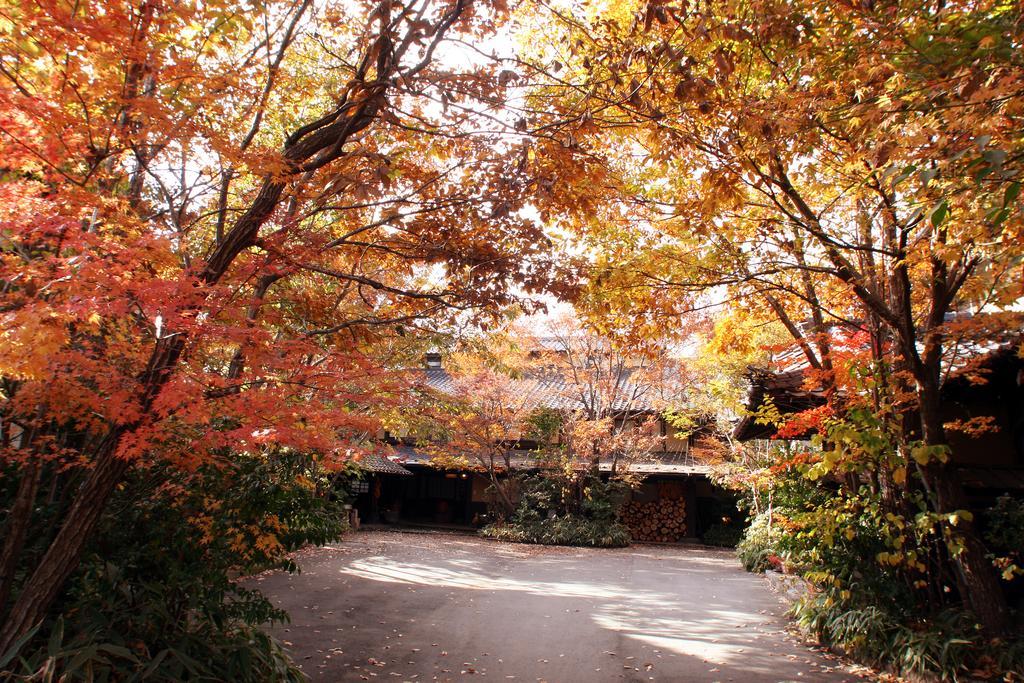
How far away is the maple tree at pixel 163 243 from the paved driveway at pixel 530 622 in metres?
3.18

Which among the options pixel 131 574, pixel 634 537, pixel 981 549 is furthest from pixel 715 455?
pixel 131 574

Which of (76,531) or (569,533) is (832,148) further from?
(569,533)

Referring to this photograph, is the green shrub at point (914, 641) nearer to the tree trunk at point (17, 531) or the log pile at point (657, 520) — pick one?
the tree trunk at point (17, 531)

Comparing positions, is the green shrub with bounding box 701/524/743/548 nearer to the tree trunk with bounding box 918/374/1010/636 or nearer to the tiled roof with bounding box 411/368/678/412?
the tiled roof with bounding box 411/368/678/412

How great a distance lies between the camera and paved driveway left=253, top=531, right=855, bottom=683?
6.84 m

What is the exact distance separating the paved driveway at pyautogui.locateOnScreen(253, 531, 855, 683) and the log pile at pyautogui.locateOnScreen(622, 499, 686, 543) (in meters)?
5.95

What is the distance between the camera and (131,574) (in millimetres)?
5535

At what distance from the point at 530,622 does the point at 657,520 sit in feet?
46.2

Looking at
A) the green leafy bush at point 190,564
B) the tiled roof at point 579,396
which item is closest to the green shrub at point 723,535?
the tiled roof at point 579,396

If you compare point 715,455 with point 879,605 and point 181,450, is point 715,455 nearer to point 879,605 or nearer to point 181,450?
point 879,605

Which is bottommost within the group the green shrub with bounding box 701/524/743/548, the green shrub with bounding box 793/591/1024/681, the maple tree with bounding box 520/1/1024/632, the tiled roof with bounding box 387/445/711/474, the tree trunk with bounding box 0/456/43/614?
the green shrub with bounding box 793/591/1024/681

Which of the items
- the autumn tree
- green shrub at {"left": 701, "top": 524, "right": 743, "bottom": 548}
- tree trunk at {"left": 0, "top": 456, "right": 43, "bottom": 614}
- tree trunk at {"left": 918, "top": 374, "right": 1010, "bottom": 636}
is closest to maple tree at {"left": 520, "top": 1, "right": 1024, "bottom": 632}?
tree trunk at {"left": 918, "top": 374, "right": 1010, "bottom": 636}

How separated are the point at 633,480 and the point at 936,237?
15737mm

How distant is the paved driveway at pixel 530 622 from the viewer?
6.84 m
